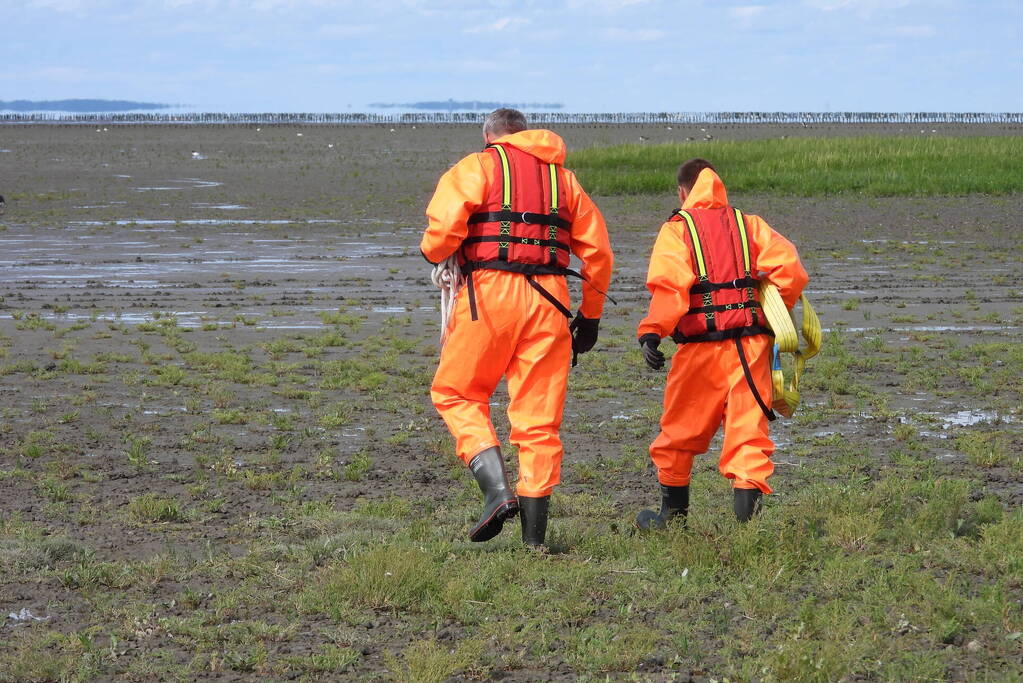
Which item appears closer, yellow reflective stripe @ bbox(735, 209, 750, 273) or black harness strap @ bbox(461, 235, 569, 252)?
black harness strap @ bbox(461, 235, 569, 252)

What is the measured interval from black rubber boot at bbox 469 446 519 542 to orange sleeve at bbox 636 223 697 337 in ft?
3.05

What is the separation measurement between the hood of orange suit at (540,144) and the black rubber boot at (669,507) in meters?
1.71

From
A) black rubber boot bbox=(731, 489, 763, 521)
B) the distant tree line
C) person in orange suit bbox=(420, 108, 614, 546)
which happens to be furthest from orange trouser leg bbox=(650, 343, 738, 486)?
the distant tree line

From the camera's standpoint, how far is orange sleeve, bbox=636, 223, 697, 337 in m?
5.82

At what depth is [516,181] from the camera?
579cm

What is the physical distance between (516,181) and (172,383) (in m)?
4.99

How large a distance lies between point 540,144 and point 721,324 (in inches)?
46.6

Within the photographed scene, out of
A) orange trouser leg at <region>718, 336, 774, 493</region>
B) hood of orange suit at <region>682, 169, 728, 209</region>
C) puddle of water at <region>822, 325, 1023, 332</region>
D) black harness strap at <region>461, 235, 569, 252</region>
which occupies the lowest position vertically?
puddle of water at <region>822, 325, 1023, 332</region>

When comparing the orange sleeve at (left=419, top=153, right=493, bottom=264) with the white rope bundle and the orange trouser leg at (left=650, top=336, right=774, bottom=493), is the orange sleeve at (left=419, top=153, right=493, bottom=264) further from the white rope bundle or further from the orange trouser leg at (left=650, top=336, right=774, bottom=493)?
the orange trouser leg at (left=650, top=336, right=774, bottom=493)

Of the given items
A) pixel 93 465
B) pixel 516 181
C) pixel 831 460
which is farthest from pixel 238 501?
pixel 831 460

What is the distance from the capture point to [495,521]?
5.61m

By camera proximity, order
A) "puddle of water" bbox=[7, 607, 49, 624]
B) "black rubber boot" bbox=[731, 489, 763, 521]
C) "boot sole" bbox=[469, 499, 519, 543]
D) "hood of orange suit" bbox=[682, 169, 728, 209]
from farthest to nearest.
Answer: "hood of orange suit" bbox=[682, 169, 728, 209], "black rubber boot" bbox=[731, 489, 763, 521], "boot sole" bbox=[469, 499, 519, 543], "puddle of water" bbox=[7, 607, 49, 624]

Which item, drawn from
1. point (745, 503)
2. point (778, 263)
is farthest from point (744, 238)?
point (745, 503)

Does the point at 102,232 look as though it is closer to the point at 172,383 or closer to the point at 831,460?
the point at 172,383
